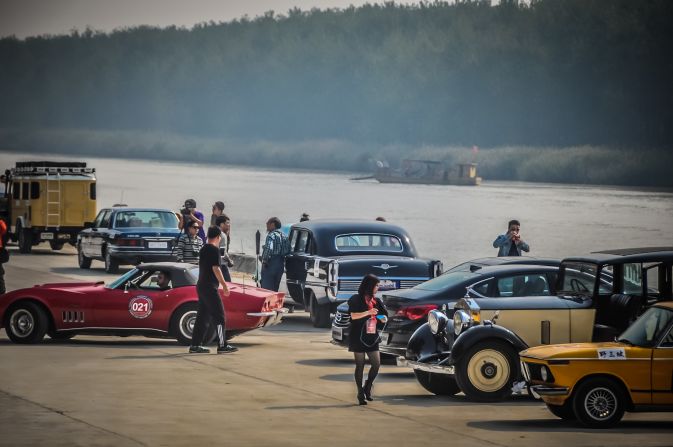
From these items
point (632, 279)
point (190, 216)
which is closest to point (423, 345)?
point (632, 279)

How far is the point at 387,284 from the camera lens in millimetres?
20266

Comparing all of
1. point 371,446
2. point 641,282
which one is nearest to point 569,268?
point 641,282

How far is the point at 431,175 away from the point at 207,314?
141 metres

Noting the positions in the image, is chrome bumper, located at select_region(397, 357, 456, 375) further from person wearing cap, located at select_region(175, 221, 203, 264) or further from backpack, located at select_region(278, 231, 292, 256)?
person wearing cap, located at select_region(175, 221, 203, 264)

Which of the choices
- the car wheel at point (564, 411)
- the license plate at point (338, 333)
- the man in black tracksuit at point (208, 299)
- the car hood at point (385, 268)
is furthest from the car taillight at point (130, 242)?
the car wheel at point (564, 411)

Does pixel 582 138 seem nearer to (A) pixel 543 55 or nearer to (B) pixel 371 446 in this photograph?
(A) pixel 543 55

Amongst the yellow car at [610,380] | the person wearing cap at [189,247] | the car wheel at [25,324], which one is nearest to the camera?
the yellow car at [610,380]

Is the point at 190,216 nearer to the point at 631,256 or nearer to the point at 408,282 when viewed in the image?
the point at 408,282

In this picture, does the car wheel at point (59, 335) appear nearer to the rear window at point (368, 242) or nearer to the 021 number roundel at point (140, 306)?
the 021 number roundel at point (140, 306)

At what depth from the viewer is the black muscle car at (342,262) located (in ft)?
67.2

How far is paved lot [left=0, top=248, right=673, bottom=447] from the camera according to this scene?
11.4 metres

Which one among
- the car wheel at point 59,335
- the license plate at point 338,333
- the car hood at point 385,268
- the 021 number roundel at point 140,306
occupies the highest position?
the car hood at point 385,268

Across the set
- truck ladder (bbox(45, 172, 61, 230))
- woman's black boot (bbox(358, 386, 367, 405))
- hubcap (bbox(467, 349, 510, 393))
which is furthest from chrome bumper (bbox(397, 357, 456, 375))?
truck ladder (bbox(45, 172, 61, 230))

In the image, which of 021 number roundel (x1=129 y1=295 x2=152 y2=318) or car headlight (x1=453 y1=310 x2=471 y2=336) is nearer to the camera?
car headlight (x1=453 y1=310 x2=471 y2=336)
